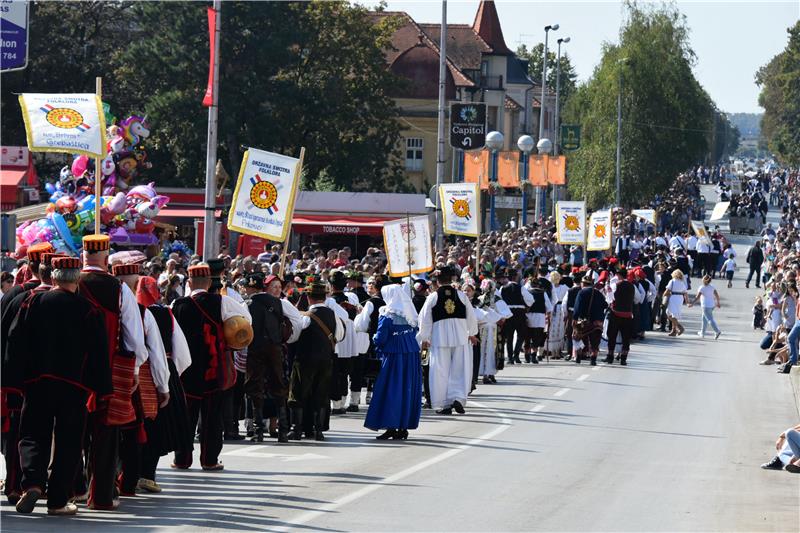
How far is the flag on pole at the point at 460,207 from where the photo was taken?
96.9 feet

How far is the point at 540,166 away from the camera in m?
53.8

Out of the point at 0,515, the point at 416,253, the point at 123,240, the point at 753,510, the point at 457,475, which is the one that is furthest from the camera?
the point at 123,240

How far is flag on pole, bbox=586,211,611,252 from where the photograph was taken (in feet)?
133

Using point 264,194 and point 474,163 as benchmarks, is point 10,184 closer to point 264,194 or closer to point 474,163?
point 474,163

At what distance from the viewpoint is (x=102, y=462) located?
436 inches

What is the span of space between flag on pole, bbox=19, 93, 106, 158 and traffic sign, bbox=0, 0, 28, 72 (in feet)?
1.94

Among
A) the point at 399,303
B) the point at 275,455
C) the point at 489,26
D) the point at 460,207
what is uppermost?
the point at 489,26

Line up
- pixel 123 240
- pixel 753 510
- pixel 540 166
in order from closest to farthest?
pixel 753 510 → pixel 123 240 → pixel 540 166

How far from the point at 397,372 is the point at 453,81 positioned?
Result: 7655 cm

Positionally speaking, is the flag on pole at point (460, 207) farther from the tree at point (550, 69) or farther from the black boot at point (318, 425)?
the tree at point (550, 69)

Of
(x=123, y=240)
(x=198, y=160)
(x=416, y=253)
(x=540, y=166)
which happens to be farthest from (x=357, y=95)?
(x=416, y=253)

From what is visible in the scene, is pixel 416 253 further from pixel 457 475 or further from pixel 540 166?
pixel 540 166

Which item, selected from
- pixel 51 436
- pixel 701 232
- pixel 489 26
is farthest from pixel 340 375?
pixel 489 26

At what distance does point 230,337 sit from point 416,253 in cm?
1103
